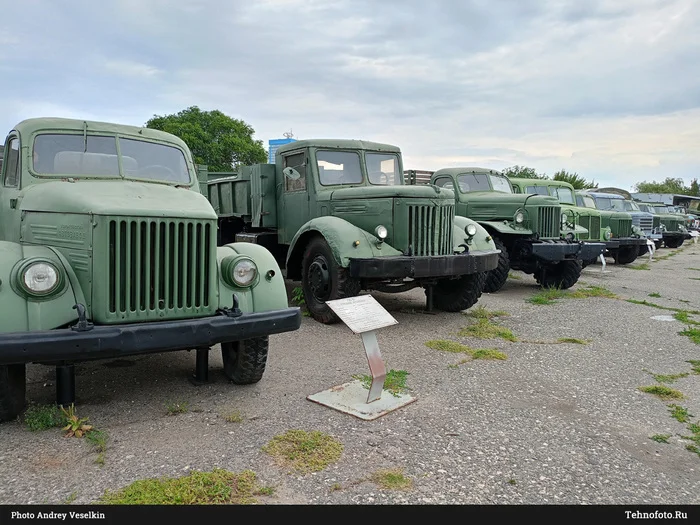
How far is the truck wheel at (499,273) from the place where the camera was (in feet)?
29.5

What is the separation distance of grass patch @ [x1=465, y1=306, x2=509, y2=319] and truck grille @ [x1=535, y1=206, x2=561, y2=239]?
100 inches

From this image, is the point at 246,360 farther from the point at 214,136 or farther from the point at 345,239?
the point at 214,136

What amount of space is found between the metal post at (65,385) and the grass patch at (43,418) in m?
0.06

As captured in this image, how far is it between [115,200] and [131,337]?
3.06 ft

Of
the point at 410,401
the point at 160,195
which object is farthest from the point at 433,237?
the point at 160,195

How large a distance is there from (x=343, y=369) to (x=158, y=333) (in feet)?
6.34

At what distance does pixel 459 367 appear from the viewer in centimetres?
498

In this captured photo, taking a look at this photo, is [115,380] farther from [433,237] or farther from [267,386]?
[433,237]

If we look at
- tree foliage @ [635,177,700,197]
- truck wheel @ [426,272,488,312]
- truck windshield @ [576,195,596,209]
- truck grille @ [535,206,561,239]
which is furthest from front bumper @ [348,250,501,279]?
tree foliage @ [635,177,700,197]

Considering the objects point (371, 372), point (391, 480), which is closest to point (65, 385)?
point (371, 372)

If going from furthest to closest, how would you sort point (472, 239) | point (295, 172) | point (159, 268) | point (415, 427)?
point (295, 172), point (472, 239), point (415, 427), point (159, 268)

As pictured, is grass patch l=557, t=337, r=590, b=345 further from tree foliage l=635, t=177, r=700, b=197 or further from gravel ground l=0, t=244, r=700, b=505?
tree foliage l=635, t=177, r=700, b=197

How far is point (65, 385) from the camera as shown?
11.6 ft

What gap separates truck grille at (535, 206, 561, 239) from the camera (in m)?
9.55
